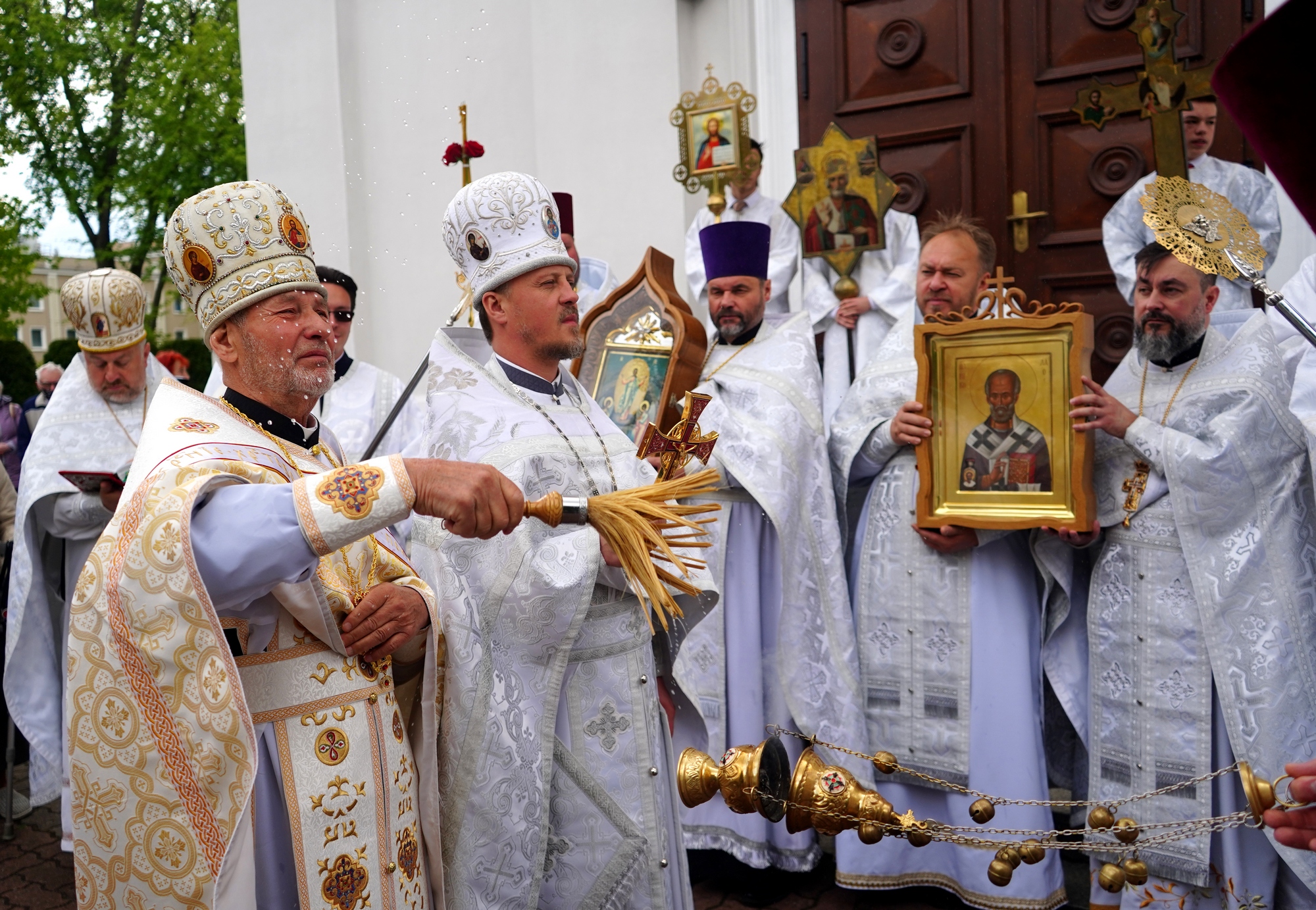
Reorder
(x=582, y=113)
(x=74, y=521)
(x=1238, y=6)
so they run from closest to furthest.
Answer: (x=74, y=521)
(x=1238, y=6)
(x=582, y=113)

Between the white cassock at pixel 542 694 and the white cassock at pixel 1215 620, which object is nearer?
the white cassock at pixel 542 694

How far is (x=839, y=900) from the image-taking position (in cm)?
439

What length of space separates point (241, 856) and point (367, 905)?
0.33 meters

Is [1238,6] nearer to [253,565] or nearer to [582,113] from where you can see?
[582,113]

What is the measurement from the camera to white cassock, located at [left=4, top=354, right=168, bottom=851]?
17.0 ft

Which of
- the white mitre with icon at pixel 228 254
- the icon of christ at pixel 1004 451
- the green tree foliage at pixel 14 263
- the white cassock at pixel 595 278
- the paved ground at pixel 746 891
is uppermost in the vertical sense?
the green tree foliage at pixel 14 263

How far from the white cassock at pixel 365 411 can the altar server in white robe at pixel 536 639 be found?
1955 millimetres

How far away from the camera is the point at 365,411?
5367 millimetres

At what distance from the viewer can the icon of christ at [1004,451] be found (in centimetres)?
404

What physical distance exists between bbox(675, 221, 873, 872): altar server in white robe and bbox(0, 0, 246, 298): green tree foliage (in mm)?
19936

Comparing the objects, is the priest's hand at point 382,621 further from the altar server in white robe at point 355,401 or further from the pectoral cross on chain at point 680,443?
the altar server in white robe at point 355,401

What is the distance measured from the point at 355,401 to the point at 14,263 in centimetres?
1904

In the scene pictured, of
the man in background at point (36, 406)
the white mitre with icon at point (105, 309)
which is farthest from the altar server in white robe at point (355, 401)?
the man in background at point (36, 406)

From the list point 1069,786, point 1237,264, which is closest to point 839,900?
point 1069,786
